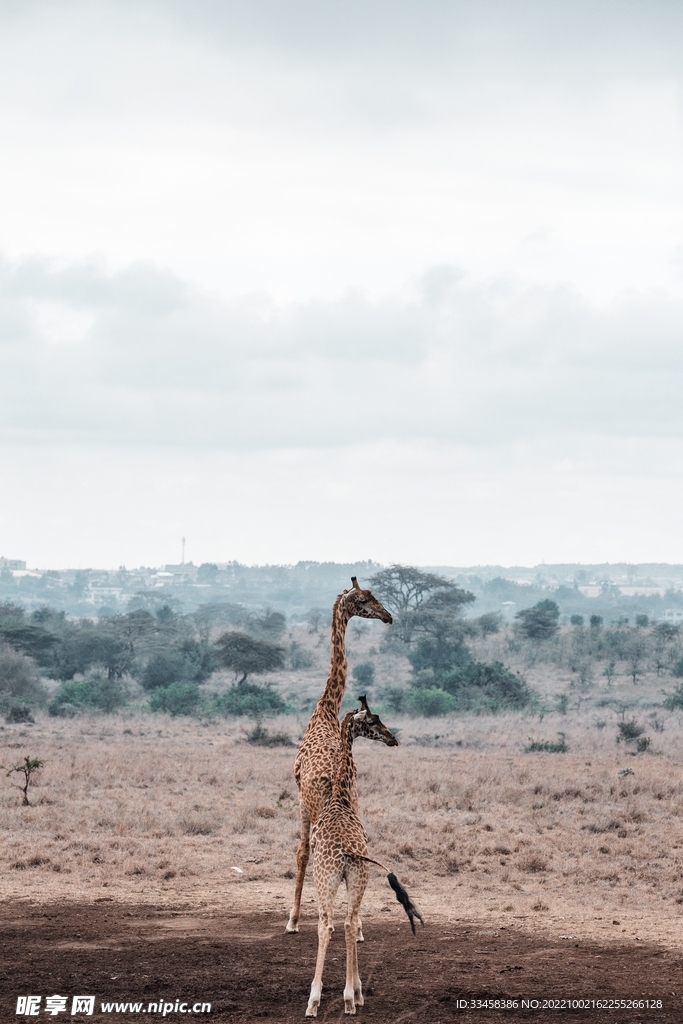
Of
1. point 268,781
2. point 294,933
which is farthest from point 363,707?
point 268,781

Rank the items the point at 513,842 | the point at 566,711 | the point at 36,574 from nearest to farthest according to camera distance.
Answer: the point at 513,842 < the point at 566,711 < the point at 36,574

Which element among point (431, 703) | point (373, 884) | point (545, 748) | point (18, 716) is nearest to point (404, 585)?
point (431, 703)

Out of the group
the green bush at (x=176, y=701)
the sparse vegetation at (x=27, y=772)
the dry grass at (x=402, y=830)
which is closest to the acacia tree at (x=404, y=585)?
the green bush at (x=176, y=701)

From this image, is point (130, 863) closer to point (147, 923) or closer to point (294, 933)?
point (147, 923)

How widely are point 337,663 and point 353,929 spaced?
2602 mm

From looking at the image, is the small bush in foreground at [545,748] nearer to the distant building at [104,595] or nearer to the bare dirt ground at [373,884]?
the bare dirt ground at [373,884]

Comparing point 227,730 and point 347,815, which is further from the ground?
point 347,815

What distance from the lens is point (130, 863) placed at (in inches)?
592

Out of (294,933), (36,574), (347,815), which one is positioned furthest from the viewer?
(36,574)

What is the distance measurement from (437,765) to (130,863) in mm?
12021

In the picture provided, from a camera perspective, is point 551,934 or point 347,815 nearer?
point 347,815

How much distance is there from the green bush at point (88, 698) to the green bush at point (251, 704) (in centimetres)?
425

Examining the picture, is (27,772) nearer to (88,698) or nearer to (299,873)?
(299,873)

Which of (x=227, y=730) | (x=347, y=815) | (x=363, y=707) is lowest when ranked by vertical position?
(x=227, y=730)
